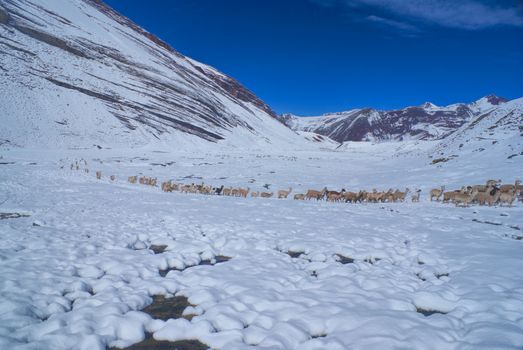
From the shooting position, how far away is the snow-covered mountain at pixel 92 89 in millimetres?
51219

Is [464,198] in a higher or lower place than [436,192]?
lower

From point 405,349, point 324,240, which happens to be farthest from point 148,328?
point 324,240

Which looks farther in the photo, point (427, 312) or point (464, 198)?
point (464, 198)

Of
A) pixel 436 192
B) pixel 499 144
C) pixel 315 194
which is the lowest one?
pixel 315 194

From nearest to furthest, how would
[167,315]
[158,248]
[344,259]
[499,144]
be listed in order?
[167,315]
[344,259]
[158,248]
[499,144]

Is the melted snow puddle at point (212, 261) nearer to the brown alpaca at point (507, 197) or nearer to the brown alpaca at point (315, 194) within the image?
the brown alpaca at point (507, 197)

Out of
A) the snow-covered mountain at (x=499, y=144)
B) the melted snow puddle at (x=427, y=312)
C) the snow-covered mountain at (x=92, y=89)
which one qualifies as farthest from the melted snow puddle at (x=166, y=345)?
the snow-covered mountain at (x=92, y=89)

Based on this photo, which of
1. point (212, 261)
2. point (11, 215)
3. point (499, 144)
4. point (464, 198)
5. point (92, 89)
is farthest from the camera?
point (92, 89)

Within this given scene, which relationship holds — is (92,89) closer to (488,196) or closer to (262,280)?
(488,196)

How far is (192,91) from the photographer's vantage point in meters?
105

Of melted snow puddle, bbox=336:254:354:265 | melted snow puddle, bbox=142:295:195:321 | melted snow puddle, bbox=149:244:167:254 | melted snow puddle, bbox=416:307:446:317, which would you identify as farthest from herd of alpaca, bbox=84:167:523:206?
melted snow puddle, bbox=142:295:195:321

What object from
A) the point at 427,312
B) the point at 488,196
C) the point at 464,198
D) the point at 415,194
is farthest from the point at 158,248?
the point at 415,194

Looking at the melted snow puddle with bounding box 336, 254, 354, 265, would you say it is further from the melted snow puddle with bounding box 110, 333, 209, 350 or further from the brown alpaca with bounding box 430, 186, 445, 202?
Answer: the brown alpaca with bounding box 430, 186, 445, 202

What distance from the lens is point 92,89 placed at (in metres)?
68.6
